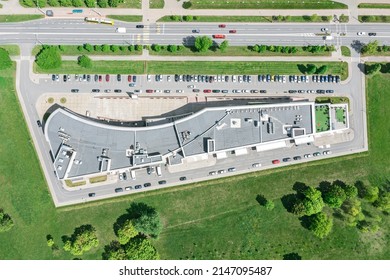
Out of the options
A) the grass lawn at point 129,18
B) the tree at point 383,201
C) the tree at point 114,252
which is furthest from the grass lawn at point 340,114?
the tree at point 114,252

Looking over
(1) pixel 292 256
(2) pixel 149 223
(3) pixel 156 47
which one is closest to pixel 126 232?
(2) pixel 149 223

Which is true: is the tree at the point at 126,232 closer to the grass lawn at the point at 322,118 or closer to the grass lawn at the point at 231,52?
the grass lawn at the point at 231,52

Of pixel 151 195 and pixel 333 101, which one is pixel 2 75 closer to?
pixel 151 195

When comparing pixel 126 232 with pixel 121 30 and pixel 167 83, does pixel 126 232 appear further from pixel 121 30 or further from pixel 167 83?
pixel 121 30

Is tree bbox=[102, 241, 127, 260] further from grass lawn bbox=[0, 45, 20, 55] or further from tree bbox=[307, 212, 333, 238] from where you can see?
grass lawn bbox=[0, 45, 20, 55]

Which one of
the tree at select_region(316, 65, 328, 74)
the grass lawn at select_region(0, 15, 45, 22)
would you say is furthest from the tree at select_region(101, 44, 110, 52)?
the tree at select_region(316, 65, 328, 74)
